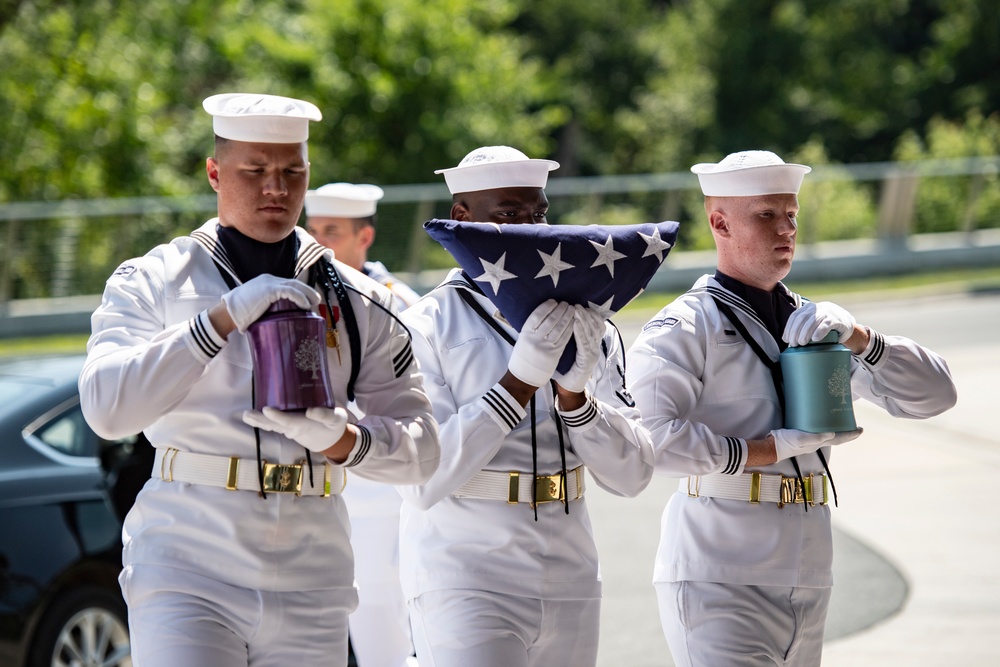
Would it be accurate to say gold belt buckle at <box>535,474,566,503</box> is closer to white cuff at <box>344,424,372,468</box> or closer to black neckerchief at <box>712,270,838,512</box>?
white cuff at <box>344,424,372,468</box>

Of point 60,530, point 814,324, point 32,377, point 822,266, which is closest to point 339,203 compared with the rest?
point 32,377

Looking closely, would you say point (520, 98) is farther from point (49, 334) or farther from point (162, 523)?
point (162, 523)

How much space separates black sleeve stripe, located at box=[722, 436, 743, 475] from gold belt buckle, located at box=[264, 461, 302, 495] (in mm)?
1363

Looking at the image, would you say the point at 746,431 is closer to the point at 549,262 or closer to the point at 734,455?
the point at 734,455

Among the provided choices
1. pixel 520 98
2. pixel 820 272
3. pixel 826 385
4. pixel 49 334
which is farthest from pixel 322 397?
pixel 520 98

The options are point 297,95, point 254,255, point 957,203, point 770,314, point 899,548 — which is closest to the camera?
point 254,255

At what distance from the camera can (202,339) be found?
3.26m

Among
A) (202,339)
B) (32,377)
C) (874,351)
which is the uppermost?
(202,339)

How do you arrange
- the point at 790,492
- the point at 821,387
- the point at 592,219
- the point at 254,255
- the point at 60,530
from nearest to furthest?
the point at 254,255
the point at 821,387
the point at 790,492
the point at 60,530
the point at 592,219

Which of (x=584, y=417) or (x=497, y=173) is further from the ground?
(x=497, y=173)

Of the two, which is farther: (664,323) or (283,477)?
(664,323)

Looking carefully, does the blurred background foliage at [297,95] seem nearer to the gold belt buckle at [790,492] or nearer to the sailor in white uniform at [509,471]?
the sailor in white uniform at [509,471]

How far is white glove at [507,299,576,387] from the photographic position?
3.69m

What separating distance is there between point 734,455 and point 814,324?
0.46 meters
